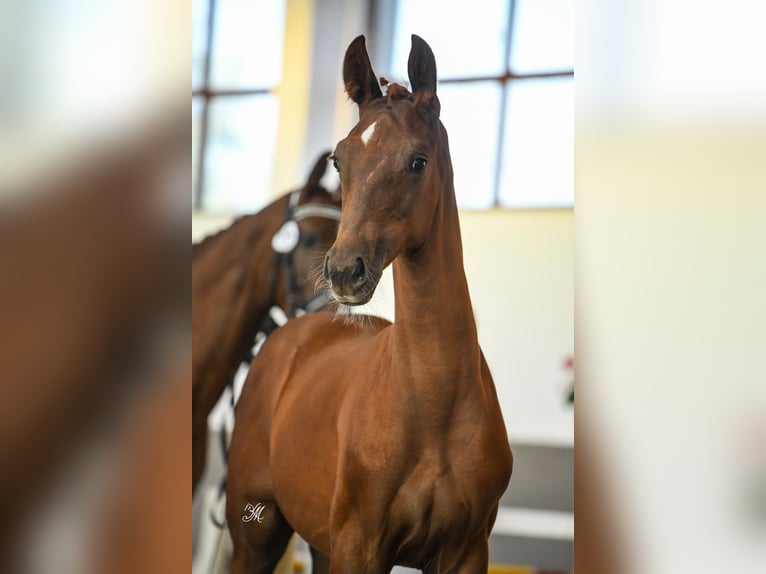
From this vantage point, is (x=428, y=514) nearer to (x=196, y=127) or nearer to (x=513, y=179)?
(x=513, y=179)

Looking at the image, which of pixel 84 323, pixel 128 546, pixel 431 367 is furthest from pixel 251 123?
pixel 128 546

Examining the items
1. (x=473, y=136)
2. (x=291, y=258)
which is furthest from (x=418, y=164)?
(x=291, y=258)

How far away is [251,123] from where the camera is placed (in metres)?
1.20

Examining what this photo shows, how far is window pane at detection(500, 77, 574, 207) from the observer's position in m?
1.01

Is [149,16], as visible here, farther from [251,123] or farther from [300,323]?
[300,323]

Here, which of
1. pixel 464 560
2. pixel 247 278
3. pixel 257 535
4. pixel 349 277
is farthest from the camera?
pixel 247 278

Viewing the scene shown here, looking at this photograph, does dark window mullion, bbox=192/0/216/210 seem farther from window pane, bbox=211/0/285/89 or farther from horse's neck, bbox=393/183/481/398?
horse's neck, bbox=393/183/481/398

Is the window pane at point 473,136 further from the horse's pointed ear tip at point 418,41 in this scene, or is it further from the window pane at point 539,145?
the horse's pointed ear tip at point 418,41

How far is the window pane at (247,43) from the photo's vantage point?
1.18 metres

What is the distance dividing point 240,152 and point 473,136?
37cm

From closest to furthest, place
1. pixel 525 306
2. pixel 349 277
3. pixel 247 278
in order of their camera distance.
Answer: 1. pixel 349 277
2. pixel 525 306
3. pixel 247 278

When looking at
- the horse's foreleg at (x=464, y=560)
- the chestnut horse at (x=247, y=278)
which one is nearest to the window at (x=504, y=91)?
the chestnut horse at (x=247, y=278)

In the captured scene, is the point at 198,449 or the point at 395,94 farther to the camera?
the point at 198,449

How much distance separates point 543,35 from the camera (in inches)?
40.4
